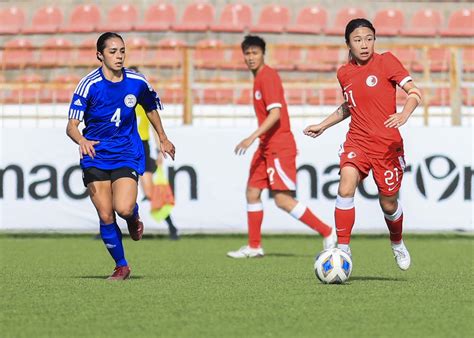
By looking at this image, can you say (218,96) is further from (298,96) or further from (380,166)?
(380,166)

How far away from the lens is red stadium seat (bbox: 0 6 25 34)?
74.7 ft

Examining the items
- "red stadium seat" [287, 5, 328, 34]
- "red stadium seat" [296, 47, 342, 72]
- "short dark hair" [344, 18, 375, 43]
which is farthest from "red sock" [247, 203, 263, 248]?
"red stadium seat" [287, 5, 328, 34]

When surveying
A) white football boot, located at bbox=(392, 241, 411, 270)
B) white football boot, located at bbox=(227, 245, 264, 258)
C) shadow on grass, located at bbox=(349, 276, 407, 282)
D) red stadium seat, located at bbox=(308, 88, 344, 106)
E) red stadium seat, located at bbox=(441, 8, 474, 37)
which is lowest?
white football boot, located at bbox=(227, 245, 264, 258)

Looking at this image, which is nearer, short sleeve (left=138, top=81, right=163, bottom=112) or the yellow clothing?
short sleeve (left=138, top=81, right=163, bottom=112)

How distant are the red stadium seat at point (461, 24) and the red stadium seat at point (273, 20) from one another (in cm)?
309

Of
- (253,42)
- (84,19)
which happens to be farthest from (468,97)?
(84,19)

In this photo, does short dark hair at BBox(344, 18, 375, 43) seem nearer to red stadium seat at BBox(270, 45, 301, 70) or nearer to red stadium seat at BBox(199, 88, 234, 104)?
red stadium seat at BBox(199, 88, 234, 104)

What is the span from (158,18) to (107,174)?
A: 1375 centimetres

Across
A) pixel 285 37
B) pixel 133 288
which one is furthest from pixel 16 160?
pixel 285 37

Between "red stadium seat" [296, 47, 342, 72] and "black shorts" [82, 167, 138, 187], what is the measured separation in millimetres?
8585

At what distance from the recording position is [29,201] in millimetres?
14945

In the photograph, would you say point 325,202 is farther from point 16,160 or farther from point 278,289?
point 278,289

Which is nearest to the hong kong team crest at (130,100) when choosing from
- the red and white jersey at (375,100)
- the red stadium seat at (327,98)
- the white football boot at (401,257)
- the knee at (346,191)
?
the red and white jersey at (375,100)

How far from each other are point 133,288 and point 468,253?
17.6 ft
